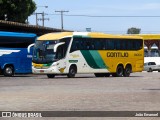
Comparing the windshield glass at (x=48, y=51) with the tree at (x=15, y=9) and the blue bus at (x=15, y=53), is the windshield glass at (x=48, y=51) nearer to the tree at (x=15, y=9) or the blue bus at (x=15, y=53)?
the blue bus at (x=15, y=53)

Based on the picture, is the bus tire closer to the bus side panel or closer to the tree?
the bus side panel

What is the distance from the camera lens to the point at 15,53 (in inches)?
1556

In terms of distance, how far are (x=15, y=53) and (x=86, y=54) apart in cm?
530

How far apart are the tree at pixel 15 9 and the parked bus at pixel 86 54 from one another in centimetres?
1588

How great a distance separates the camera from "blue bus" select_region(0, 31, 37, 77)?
38.7m

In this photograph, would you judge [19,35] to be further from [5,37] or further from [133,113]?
[133,113]

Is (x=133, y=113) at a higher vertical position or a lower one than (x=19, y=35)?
lower

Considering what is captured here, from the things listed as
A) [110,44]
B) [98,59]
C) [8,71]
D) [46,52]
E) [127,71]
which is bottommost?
[127,71]

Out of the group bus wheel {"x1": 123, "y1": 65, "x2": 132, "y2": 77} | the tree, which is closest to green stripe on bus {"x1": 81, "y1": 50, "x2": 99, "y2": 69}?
bus wheel {"x1": 123, "y1": 65, "x2": 132, "y2": 77}

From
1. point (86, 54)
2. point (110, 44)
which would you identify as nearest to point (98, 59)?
point (86, 54)

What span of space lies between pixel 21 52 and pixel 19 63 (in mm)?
818

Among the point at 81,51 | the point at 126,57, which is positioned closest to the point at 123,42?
the point at 126,57

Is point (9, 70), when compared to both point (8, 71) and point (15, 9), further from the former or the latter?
point (15, 9)

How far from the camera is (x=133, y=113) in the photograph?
45.7 feet
